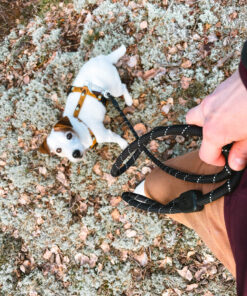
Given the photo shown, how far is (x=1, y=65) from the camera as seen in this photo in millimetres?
4824

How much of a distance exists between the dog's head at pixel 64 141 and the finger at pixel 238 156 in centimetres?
200

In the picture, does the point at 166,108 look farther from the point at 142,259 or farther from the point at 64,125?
the point at 142,259

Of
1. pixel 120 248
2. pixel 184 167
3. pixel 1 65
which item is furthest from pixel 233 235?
pixel 1 65

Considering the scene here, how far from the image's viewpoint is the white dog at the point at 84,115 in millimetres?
3072

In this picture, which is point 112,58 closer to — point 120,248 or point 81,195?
point 81,195

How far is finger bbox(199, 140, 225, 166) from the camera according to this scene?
1.39 metres

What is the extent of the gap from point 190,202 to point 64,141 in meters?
1.70

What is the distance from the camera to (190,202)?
185 cm

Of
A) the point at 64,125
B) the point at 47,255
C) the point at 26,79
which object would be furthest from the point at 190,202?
the point at 26,79

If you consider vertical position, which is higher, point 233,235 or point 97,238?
point 233,235

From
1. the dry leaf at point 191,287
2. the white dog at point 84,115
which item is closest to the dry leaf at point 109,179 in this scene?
the white dog at point 84,115

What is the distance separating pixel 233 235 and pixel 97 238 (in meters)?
2.89

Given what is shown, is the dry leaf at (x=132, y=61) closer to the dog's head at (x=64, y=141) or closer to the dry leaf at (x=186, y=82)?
the dry leaf at (x=186, y=82)

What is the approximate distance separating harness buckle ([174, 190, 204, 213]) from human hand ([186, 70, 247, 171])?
18.4 inches
